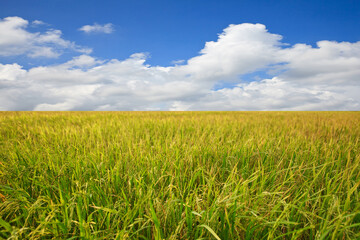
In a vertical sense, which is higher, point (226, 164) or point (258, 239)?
point (226, 164)

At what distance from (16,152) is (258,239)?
2425 millimetres

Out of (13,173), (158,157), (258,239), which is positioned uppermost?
(158,157)

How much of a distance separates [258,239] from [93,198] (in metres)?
1.03

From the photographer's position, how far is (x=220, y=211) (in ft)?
3.22

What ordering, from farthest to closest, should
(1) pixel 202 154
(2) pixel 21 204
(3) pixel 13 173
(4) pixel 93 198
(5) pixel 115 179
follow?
(1) pixel 202 154, (3) pixel 13 173, (5) pixel 115 179, (4) pixel 93 198, (2) pixel 21 204

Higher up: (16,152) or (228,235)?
(16,152)

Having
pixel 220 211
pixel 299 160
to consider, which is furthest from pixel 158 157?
pixel 299 160

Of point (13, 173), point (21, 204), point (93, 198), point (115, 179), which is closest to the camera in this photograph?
point (21, 204)

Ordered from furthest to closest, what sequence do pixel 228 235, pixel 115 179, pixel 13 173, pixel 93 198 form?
pixel 13 173 → pixel 115 179 → pixel 93 198 → pixel 228 235

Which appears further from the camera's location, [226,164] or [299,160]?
[299,160]

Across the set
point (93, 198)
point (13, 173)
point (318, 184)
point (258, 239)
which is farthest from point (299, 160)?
point (13, 173)

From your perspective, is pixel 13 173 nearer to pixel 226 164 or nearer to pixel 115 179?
pixel 115 179

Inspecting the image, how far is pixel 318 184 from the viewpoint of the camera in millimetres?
1500

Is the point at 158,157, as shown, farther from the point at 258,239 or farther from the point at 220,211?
the point at 258,239
